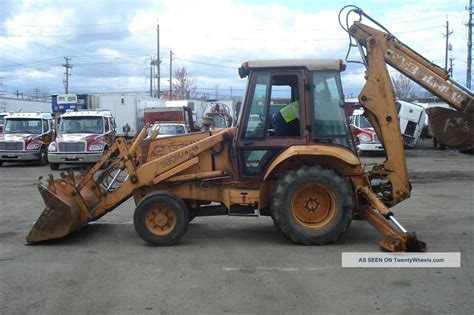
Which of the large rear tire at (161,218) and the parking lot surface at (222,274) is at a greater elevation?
the large rear tire at (161,218)

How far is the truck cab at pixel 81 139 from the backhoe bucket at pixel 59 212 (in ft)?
39.4

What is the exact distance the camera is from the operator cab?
24.9 ft

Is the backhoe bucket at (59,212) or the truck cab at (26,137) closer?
the backhoe bucket at (59,212)

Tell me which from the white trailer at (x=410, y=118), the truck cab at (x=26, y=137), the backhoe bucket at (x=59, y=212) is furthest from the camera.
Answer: the white trailer at (x=410, y=118)

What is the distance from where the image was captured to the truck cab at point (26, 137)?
2197 centimetres

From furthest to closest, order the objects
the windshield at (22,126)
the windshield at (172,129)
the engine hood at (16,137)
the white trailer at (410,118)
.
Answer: the white trailer at (410,118) < the windshield at (172,129) < the windshield at (22,126) < the engine hood at (16,137)

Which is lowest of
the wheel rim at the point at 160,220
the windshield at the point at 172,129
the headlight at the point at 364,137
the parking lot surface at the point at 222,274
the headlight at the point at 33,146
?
the parking lot surface at the point at 222,274

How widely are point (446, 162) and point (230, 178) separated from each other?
17.8m

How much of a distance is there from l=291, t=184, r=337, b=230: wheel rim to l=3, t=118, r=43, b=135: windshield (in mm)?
18061

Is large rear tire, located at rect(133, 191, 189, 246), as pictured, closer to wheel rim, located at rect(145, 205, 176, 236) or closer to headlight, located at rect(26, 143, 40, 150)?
wheel rim, located at rect(145, 205, 176, 236)

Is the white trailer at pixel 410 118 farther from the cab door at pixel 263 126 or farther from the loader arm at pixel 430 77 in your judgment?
the cab door at pixel 263 126

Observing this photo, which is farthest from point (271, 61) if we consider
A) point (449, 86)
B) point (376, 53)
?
point (449, 86)

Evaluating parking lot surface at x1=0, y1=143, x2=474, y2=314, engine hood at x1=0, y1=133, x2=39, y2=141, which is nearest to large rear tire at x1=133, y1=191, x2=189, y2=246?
parking lot surface at x1=0, y1=143, x2=474, y2=314

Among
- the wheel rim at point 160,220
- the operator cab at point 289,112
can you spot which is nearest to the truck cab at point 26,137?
the wheel rim at point 160,220
